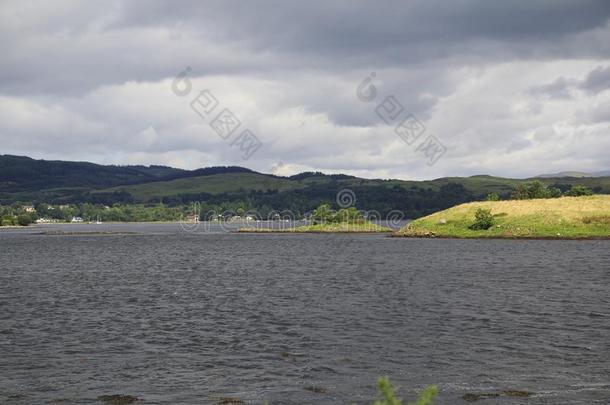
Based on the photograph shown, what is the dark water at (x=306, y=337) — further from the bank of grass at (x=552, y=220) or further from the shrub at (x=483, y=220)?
the shrub at (x=483, y=220)

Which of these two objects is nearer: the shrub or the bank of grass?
the bank of grass

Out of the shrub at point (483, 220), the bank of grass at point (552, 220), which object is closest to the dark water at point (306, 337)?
the bank of grass at point (552, 220)

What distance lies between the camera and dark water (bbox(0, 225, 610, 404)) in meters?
30.0

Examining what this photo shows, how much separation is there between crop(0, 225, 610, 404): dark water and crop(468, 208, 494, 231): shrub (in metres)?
104

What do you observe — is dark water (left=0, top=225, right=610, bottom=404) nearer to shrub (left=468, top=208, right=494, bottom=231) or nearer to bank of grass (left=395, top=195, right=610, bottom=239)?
bank of grass (left=395, top=195, right=610, bottom=239)

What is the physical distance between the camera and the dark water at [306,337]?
2997 cm

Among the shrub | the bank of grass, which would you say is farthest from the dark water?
the shrub

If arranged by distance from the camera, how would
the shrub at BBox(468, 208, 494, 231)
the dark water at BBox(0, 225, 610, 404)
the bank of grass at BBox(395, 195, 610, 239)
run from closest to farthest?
the dark water at BBox(0, 225, 610, 404), the bank of grass at BBox(395, 195, 610, 239), the shrub at BBox(468, 208, 494, 231)

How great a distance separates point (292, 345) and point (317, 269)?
60.7 metres

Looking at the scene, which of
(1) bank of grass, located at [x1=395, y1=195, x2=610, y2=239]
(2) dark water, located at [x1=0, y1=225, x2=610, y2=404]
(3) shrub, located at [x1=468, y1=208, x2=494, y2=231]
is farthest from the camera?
(3) shrub, located at [x1=468, y1=208, x2=494, y2=231]

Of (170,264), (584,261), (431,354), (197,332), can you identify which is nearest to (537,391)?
(431,354)

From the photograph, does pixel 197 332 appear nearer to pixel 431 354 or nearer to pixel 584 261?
pixel 431 354

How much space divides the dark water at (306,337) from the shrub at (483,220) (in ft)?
Result: 342

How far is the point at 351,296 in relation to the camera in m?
64.6
